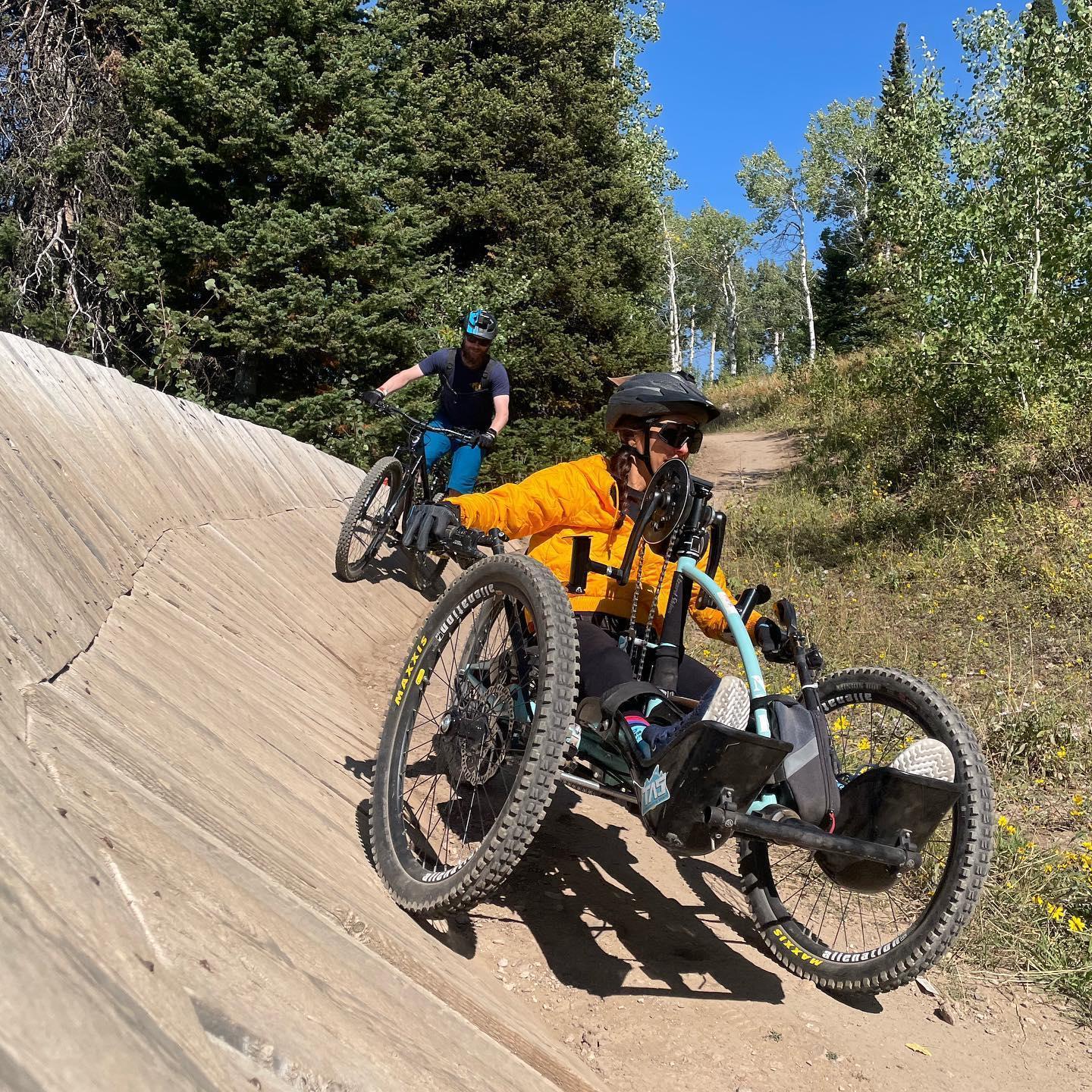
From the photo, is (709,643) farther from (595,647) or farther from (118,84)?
(118,84)

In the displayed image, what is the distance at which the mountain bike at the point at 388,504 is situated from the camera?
719 cm

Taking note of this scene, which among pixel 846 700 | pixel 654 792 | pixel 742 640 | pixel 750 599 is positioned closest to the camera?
pixel 654 792

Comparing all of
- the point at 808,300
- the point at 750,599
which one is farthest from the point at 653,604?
the point at 808,300

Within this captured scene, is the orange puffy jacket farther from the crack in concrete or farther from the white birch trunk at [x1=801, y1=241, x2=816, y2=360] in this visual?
the white birch trunk at [x1=801, y1=241, x2=816, y2=360]

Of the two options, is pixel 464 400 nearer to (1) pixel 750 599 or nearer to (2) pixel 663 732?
(1) pixel 750 599

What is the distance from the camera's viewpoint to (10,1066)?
0.99m

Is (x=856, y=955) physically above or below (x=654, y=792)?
below

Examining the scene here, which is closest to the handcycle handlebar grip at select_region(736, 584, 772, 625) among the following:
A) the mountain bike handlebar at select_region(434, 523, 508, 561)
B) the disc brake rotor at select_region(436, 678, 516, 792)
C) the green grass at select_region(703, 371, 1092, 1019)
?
the disc brake rotor at select_region(436, 678, 516, 792)

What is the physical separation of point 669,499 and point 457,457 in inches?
183

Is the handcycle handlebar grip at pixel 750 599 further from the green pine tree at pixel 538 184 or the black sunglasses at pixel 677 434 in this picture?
the green pine tree at pixel 538 184

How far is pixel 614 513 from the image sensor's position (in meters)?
3.77

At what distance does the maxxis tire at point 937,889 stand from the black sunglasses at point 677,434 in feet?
3.30

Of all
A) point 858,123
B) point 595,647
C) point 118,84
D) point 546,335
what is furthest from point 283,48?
point 858,123

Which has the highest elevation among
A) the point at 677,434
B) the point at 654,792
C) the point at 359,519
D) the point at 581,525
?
the point at 677,434
